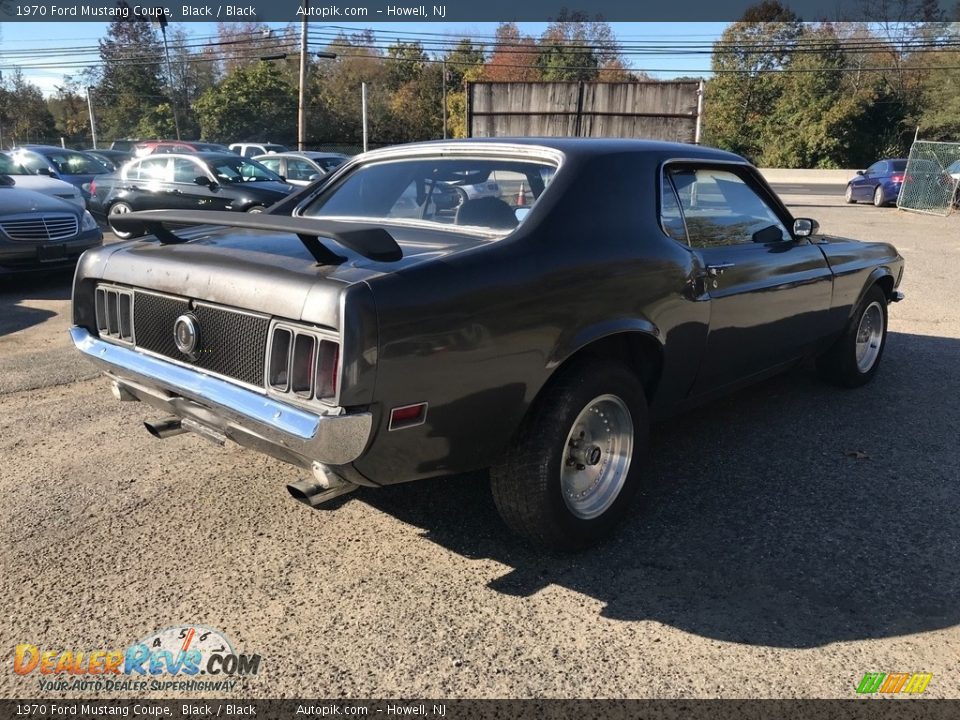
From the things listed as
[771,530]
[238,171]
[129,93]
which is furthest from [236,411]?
[129,93]

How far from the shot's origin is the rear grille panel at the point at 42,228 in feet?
26.0

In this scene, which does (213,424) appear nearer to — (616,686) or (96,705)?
(96,705)

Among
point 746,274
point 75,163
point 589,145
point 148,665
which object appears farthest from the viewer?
point 75,163

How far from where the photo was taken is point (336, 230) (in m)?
2.38

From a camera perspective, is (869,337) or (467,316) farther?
(869,337)

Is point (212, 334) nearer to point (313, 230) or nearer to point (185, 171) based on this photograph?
point (313, 230)

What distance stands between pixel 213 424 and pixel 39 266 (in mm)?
6712

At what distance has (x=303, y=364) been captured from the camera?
7.95 ft

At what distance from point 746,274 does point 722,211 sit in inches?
14.7

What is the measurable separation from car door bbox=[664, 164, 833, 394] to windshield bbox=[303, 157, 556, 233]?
0.77 m

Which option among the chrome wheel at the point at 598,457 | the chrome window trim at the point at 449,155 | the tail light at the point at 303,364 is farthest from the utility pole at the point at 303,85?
the tail light at the point at 303,364

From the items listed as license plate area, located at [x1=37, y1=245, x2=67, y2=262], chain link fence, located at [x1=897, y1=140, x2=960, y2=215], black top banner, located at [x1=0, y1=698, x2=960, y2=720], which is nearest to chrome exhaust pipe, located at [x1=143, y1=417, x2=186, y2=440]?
black top banner, located at [x1=0, y1=698, x2=960, y2=720]

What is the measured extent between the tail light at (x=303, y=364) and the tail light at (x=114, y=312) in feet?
3.26

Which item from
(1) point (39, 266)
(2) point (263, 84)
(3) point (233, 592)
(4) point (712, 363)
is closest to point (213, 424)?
(3) point (233, 592)
